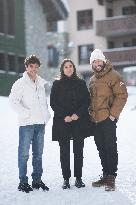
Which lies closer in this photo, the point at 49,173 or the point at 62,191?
the point at 62,191

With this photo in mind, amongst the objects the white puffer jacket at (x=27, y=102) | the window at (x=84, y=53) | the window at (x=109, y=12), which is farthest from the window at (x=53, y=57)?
the white puffer jacket at (x=27, y=102)

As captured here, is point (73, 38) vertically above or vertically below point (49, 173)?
above

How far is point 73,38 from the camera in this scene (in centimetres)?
3834

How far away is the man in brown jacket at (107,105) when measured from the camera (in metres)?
6.41

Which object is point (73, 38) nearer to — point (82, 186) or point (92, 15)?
point (92, 15)

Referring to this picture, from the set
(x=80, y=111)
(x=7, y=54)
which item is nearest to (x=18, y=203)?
(x=80, y=111)

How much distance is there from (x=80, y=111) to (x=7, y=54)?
1724 cm

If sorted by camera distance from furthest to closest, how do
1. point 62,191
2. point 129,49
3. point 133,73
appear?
point 133,73, point 129,49, point 62,191

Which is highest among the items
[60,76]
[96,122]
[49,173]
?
[60,76]

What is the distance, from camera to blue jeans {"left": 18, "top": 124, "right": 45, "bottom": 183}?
20.9 feet

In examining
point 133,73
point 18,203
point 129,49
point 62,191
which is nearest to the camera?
point 18,203

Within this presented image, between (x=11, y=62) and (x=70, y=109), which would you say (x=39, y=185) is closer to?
(x=70, y=109)

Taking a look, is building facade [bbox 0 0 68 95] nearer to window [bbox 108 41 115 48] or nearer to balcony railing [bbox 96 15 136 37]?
balcony railing [bbox 96 15 136 37]

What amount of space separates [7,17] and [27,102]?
17005 mm
